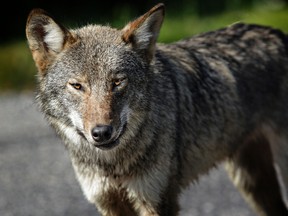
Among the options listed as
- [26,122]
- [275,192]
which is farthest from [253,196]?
[26,122]

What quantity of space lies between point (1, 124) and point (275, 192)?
7661mm

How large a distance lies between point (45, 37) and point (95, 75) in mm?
621

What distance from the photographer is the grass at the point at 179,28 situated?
17.3 metres

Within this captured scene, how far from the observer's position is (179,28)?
18047 millimetres

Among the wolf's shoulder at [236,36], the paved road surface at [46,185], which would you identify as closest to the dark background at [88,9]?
the paved road surface at [46,185]

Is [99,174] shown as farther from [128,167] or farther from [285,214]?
[285,214]

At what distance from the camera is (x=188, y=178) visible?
22.0 ft

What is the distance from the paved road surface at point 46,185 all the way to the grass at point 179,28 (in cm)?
325

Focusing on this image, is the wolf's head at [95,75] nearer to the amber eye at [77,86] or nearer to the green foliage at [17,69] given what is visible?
the amber eye at [77,86]

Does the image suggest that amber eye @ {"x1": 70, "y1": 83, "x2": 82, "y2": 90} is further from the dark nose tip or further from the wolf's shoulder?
the wolf's shoulder

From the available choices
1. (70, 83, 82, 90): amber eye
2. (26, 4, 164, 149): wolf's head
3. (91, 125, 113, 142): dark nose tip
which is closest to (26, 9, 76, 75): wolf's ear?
(26, 4, 164, 149): wolf's head

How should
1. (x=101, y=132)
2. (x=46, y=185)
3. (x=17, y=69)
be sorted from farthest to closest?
(x=17, y=69) < (x=46, y=185) < (x=101, y=132)

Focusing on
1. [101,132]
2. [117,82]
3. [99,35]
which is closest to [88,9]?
[99,35]

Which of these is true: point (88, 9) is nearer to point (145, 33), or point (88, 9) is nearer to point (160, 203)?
point (145, 33)
